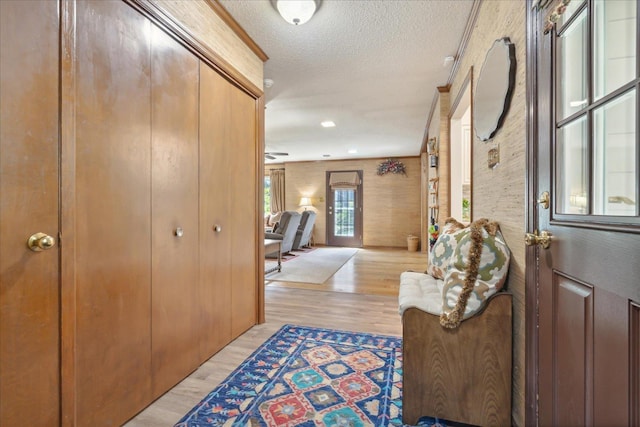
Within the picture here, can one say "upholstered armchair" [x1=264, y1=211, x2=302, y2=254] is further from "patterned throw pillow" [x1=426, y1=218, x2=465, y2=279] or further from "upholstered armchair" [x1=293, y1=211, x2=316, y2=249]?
"patterned throw pillow" [x1=426, y1=218, x2=465, y2=279]

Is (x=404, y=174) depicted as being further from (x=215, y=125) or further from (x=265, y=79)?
(x=215, y=125)

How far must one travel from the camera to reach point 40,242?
101cm

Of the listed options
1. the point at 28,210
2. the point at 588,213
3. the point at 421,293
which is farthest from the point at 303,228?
the point at 588,213

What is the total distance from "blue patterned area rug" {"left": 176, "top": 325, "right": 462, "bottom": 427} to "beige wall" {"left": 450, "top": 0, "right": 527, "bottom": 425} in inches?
20.8

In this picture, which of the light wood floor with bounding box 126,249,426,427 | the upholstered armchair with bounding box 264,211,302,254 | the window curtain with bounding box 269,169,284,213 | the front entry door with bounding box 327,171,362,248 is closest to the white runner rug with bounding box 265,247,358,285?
the light wood floor with bounding box 126,249,426,427

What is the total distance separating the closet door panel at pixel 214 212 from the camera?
193 centimetres

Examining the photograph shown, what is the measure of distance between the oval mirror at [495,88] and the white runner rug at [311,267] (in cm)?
298

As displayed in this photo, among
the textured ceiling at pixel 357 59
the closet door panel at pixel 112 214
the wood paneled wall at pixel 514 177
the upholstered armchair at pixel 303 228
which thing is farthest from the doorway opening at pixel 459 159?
the upholstered armchair at pixel 303 228

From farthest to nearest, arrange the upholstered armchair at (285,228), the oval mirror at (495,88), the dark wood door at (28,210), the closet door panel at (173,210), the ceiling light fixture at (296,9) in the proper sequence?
the upholstered armchair at (285,228) < the ceiling light fixture at (296,9) < the closet door panel at (173,210) < the oval mirror at (495,88) < the dark wood door at (28,210)

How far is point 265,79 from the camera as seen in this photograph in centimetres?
315

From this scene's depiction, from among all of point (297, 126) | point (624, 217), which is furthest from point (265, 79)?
point (624, 217)

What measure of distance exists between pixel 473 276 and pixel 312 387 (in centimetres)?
111

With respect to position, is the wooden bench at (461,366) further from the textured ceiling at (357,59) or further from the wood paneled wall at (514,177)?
the textured ceiling at (357,59)

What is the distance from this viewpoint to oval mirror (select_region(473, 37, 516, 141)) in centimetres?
143
